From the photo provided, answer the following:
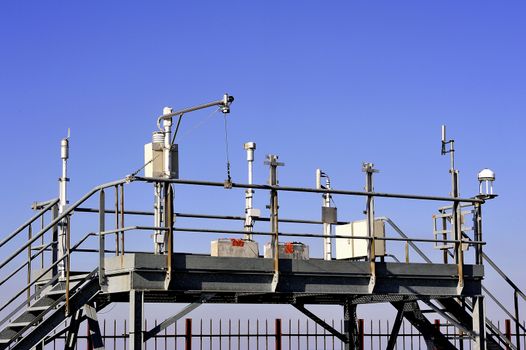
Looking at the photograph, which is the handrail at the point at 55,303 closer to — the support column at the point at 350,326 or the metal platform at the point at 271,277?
the metal platform at the point at 271,277

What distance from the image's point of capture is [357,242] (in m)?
22.1

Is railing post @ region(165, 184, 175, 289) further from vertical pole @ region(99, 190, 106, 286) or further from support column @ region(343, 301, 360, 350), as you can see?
support column @ region(343, 301, 360, 350)

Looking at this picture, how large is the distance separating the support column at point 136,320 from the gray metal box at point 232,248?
6.33 ft

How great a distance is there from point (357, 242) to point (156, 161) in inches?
168

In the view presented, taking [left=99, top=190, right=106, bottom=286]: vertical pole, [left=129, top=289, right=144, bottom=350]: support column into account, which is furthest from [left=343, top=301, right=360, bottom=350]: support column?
[left=129, top=289, right=144, bottom=350]: support column

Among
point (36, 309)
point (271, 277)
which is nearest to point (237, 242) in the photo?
point (271, 277)

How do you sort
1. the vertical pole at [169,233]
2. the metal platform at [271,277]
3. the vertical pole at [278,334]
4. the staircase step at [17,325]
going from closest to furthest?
the vertical pole at [169,233] → the metal platform at [271,277] → the staircase step at [17,325] → the vertical pole at [278,334]

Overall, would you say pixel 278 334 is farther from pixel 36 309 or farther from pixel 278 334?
pixel 36 309

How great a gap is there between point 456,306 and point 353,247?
8.41 feet

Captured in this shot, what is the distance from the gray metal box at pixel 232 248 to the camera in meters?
19.9

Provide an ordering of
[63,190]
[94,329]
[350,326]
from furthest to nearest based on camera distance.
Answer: [350,326]
[63,190]
[94,329]

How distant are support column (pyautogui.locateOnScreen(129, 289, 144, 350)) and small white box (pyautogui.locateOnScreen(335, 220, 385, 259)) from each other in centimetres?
515

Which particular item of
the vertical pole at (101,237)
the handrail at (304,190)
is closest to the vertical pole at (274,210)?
the handrail at (304,190)

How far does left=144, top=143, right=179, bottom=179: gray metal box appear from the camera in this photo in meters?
21.5
